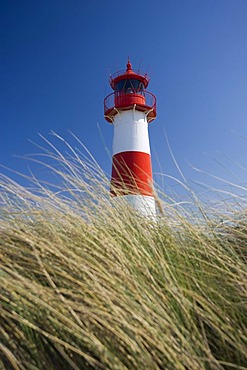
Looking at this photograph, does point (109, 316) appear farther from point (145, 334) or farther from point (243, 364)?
point (243, 364)

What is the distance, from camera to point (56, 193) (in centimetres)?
188

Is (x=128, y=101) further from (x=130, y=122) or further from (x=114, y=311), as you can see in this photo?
(x=114, y=311)

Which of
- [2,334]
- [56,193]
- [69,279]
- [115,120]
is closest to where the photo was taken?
[2,334]

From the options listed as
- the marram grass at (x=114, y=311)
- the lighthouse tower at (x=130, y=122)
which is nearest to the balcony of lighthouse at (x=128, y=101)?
the lighthouse tower at (x=130, y=122)

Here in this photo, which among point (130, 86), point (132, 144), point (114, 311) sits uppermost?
point (130, 86)

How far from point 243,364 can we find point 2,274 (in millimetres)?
842

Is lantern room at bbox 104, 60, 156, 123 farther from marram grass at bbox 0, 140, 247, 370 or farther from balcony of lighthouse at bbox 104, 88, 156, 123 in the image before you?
marram grass at bbox 0, 140, 247, 370

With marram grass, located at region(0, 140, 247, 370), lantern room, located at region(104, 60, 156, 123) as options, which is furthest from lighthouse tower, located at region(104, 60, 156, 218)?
marram grass, located at region(0, 140, 247, 370)

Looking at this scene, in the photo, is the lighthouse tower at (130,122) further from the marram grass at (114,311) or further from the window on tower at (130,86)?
the marram grass at (114,311)

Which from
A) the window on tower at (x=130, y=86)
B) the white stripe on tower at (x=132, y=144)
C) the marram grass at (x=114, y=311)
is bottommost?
the marram grass at (x=114, y=311)

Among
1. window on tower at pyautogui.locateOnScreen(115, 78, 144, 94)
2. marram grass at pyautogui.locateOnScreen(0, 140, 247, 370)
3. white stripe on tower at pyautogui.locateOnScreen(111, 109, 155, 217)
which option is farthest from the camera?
window on tower at pyautogui.locateOnScreen(115, 78, 144, 94)

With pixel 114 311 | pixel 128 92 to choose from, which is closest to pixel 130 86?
pixel 128 92

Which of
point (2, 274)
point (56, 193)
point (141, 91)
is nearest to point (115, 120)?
point (141, 91)

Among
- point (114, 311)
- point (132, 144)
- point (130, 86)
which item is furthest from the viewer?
point (130, 86)
